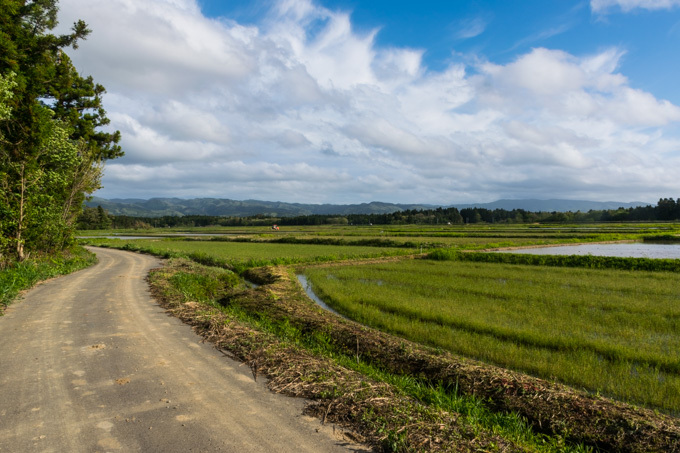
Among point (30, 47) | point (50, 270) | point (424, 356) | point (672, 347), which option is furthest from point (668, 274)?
point (30, 47)

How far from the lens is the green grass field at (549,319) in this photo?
22.1 feet

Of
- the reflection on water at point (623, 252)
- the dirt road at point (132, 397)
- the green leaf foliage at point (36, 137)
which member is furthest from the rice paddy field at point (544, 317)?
the green leaf foliage at point (36, 137)

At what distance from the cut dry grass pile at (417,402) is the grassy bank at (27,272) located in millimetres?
6427

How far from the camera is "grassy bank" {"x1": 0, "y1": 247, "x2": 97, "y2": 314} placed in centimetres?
1022

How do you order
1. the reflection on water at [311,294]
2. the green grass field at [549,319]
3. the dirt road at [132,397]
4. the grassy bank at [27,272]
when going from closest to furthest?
the dirt road at [132,397]
the green grass field at [549,319]
the grassy bank at [27,272]
the reflection on water at [311,294]

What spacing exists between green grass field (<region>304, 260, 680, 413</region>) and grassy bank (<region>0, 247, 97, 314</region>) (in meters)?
9.89

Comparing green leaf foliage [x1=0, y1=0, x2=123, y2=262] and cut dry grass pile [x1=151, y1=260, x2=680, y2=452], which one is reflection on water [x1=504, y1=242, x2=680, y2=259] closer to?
cut dry grass pile [x1=151, y1=260, x2=680, y2=452]

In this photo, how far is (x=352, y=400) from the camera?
4.60 metres

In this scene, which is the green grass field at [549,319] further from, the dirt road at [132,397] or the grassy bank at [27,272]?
the grassy bank at [27,272]

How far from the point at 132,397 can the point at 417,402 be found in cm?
375

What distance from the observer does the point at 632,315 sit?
10750 mm

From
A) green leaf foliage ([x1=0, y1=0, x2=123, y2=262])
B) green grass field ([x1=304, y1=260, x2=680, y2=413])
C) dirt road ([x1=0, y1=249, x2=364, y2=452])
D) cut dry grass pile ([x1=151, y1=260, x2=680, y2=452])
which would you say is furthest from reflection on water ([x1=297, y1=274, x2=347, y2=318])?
green leaf foliage ([x1=0, y1=0, x2=123, y2=262])

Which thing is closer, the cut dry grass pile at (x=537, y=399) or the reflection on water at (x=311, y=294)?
the cut dry grass pile at (x=537, y=399)

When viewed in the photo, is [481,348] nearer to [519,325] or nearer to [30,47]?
[519,325]
